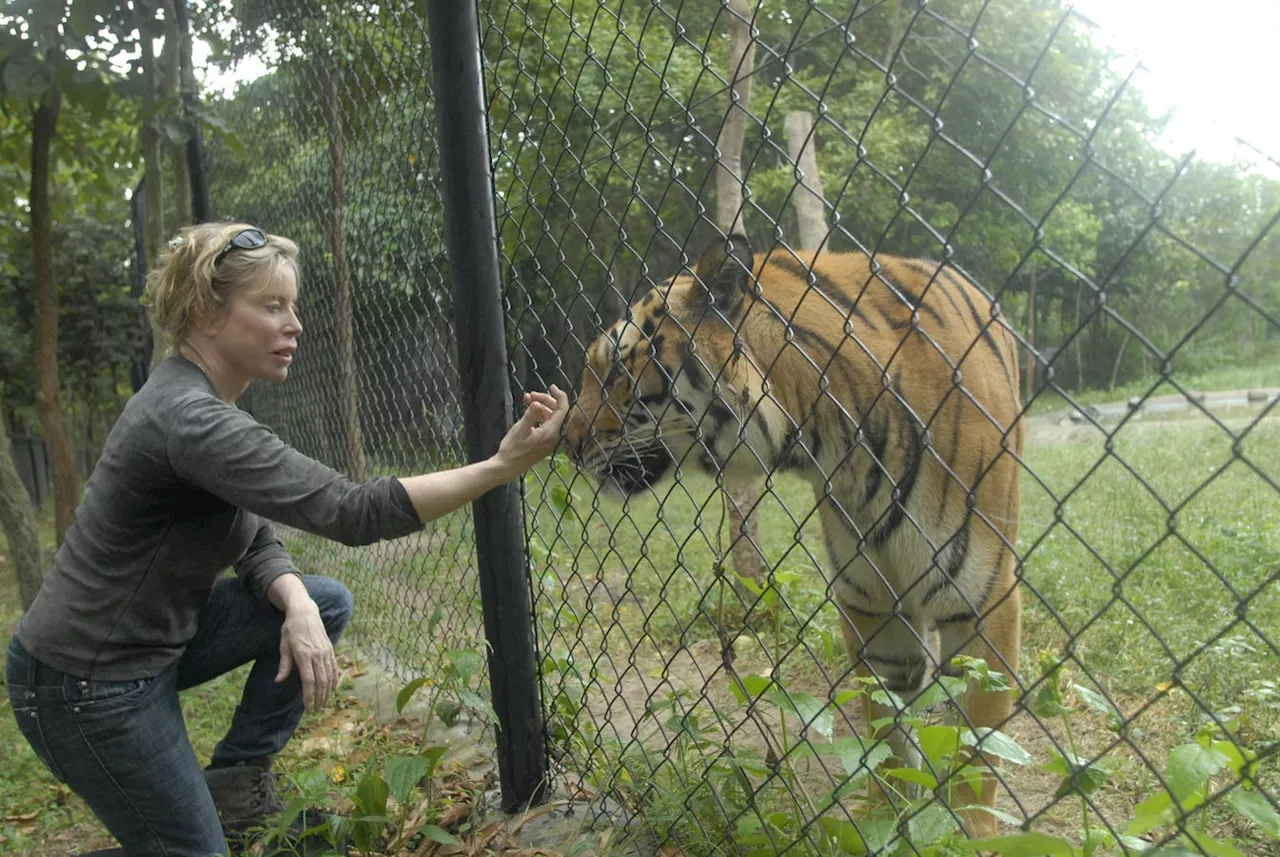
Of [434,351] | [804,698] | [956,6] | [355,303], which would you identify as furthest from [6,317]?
[804,698]

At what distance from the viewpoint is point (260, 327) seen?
8.33 feet

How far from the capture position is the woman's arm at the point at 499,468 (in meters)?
2.21

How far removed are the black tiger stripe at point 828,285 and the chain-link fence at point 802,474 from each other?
14 millimetres

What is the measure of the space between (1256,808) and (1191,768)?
12 centimetres

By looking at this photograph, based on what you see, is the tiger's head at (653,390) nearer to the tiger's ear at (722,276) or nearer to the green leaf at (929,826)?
the tiger's ear at (722,276)

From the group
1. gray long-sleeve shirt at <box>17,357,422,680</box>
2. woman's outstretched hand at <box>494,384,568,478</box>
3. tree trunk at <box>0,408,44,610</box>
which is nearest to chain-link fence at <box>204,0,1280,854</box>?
woman's outstretched hand at <box>494,384,568,478</box>

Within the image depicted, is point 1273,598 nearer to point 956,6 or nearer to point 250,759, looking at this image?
point 250,759

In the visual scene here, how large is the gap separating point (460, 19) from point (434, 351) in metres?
1.30

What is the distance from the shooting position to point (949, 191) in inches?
543

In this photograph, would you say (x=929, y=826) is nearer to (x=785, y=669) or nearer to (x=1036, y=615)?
(x=785, y=669)

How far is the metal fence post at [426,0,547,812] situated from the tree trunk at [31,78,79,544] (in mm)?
4082

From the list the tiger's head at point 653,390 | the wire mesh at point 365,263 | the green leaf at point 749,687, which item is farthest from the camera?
the wire mesh at point 365,263

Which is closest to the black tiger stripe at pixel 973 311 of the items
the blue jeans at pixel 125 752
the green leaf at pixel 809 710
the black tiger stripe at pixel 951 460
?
the black tiger stripe at pixel 951 460

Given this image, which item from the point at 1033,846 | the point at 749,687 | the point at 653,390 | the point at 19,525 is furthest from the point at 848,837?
the point at 19,525
